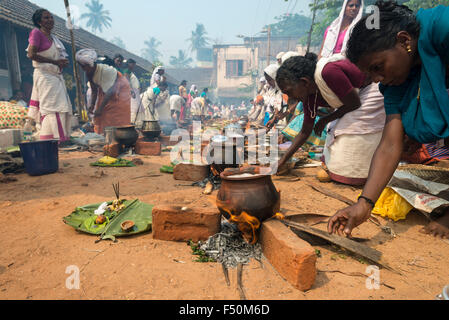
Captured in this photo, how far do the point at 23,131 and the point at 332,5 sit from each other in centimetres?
2143

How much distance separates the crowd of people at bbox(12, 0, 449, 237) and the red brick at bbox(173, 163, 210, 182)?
1.58 m

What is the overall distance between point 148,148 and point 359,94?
16.1 ft

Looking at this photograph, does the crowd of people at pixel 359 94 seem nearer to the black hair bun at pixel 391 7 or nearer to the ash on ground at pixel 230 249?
the black hair bun at pixel 391 7

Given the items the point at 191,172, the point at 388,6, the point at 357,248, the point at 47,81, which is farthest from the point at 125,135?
the point at 388,6

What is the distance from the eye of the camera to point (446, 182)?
2818 millimetres

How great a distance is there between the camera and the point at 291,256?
1.72 m

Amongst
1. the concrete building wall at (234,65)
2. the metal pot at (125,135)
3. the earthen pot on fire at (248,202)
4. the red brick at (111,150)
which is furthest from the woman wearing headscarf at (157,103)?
the concrete building wall at (234,65)

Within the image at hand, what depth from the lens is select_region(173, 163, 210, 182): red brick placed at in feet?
13.8

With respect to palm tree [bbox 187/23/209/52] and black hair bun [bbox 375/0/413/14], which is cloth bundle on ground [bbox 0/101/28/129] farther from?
palm tree [bbox 187/23/209/52]

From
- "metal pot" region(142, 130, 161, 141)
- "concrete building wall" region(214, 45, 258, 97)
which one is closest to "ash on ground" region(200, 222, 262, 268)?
"metal pot" region(142, 130, 161, 141)

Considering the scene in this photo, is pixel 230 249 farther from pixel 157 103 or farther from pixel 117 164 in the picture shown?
pixel 157 103

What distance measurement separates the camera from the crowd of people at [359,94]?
1596mm
